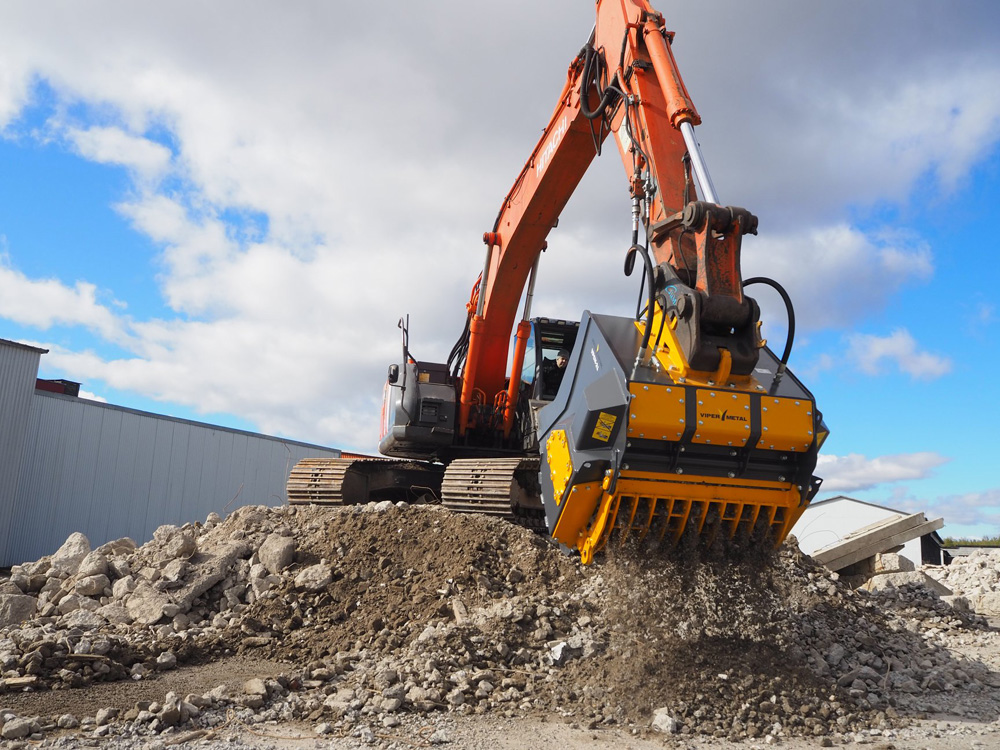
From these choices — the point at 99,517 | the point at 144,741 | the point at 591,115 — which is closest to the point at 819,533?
the point at 99,517

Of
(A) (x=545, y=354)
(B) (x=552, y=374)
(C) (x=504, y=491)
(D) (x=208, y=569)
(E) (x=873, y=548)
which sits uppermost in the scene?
(A) (x=545, y=354)

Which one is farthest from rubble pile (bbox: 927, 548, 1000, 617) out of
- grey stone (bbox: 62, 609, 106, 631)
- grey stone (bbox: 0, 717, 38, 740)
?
grey stone (bbox: 0, 717, 38, 740)

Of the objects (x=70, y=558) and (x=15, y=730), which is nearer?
(x=15, y=730)

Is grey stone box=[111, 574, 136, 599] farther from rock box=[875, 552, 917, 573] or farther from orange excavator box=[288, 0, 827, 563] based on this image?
rock box=[875, 552, 917, 573]

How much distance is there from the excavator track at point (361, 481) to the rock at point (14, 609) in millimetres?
3050

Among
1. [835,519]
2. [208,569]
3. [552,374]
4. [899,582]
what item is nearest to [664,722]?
[208,569]

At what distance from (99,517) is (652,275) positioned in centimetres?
1622

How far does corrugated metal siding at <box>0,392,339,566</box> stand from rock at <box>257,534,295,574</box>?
845 cm

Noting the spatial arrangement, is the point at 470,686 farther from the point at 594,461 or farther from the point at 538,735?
the point at 594,461

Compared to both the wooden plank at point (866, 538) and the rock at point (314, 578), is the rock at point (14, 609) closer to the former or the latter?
the rock at point (314, 578)

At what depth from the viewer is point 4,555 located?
51.6ft

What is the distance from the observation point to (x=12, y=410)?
52.7 ft

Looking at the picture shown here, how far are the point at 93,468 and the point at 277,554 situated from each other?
12492 mm

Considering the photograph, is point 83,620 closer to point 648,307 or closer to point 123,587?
point 123,587
